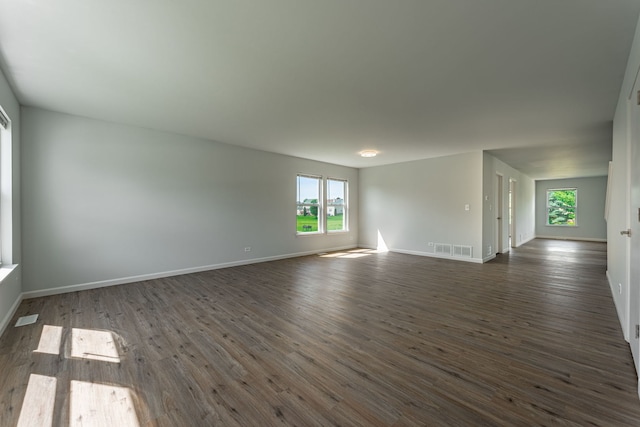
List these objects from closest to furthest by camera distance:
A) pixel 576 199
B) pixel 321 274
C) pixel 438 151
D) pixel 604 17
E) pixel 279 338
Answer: pixel 604 17
pixel 279 338
pixel 321 274
pixel 438 151
pixel 576 199

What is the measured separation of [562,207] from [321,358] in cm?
1311

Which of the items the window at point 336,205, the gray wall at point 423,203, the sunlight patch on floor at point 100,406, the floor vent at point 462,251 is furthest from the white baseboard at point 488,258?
the sunlight patch on floor at point 100,406

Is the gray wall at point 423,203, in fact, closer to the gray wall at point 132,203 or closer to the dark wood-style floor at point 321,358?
the dark wood-style floor at point 321,358

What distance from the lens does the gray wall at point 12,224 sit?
2867 mm

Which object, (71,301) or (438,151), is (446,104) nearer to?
(438,151)

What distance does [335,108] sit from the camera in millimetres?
3602

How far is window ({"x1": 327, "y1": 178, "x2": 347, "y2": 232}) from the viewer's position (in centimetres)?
789

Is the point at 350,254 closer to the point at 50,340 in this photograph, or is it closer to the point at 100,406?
the point at 50,340

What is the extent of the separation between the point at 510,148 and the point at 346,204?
432 centimetres

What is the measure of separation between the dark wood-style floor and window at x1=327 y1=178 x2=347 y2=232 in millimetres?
3895

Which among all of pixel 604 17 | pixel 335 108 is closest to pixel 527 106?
pixel 604 17

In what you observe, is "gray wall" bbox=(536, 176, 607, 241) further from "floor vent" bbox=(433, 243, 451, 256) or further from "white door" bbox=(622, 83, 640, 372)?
"white door" bbox=(622, 83, 640, 372)

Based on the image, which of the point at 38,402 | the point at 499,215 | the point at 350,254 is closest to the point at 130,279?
the point at 38,402

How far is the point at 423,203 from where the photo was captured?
23.3 ft
